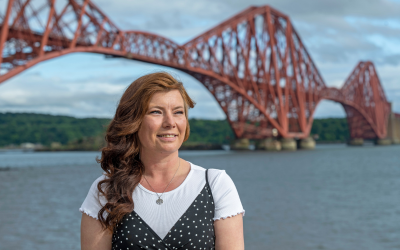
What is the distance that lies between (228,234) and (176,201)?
28cm

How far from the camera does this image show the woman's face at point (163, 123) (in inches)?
83.0

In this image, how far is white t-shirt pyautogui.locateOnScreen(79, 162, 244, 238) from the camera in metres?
2.05

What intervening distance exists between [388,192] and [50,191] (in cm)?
1506

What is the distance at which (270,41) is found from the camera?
61.1m

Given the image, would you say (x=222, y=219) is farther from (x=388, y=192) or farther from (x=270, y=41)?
(x=270, y=41)

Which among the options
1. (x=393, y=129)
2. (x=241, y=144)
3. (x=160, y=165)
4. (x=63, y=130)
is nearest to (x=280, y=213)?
(x=160, y=165)

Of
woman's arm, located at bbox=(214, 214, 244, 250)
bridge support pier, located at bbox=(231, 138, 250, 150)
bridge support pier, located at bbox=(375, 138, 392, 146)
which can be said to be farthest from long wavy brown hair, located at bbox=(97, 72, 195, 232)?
bridge support pier, located at bbox=(375, 138, 392, 146)

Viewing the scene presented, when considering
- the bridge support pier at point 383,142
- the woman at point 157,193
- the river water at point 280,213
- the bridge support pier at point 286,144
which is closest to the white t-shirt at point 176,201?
the woman at point 157,193

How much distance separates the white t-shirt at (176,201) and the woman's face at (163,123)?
0.62 feet

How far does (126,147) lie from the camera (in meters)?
2.22

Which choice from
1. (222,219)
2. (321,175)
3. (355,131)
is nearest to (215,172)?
(222,219)

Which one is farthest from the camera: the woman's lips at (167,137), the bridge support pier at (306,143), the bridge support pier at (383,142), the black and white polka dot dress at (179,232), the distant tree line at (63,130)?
the distant tree line at (63,130)

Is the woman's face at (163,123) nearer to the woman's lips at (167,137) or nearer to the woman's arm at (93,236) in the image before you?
the woman's lips at (167,137)

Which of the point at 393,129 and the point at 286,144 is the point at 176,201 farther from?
the point at 393,129
